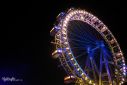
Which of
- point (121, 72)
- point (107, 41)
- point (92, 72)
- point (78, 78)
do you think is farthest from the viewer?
point (107, 41)

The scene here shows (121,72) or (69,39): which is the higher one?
(69,39)

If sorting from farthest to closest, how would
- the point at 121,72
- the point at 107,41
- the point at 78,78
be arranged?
the point at 107,41 < the point at 121,72 < the point at 78,78

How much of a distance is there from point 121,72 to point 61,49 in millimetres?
5026

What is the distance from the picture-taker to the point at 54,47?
1770cm

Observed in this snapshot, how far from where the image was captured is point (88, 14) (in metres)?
20.3

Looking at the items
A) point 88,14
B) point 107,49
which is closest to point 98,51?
point 107,49

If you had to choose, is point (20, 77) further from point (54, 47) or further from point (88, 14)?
point (88, 14)

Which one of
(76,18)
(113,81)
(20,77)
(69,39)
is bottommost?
(113,81)

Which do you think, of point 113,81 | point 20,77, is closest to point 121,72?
point 113,81

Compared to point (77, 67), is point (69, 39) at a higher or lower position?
higher

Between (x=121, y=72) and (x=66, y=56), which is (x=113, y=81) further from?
(x=66, y=56)

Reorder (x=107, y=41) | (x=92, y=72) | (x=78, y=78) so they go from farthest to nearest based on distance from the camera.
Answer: (x=107, y=41) < (x=92, y=72) < (x=78, y=78)

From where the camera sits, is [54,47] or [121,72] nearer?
[54,47]

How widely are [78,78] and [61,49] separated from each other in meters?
1.97
